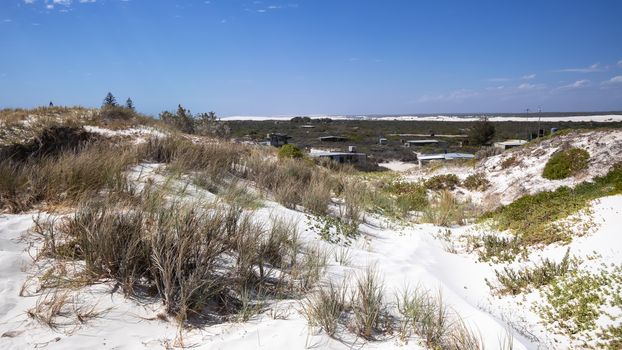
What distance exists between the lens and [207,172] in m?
8.68

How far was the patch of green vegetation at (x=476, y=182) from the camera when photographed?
14773mm

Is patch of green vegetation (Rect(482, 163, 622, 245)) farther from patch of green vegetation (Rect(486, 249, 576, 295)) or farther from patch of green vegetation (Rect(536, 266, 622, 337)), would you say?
patch of green vegetation (Rect(536, 266, 622, 337))

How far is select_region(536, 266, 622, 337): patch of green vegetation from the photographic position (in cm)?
409

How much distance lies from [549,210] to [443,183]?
7.67m

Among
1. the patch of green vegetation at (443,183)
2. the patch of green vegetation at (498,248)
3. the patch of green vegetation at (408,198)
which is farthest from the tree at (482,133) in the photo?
the patch of green vegetation at (498,248)

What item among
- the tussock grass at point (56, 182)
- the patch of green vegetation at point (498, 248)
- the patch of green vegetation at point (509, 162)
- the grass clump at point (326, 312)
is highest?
the tussock grass at point (56, 182)

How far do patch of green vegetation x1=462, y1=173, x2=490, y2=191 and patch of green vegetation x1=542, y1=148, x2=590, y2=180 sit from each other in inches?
94.4

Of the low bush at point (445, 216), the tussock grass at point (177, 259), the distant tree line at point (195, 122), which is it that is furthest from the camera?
the distant tree line at point (195, 122)

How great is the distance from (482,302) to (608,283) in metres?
1.45

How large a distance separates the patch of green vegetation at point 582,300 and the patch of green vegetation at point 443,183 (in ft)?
34.8

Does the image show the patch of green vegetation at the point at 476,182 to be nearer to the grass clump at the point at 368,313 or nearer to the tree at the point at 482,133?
the grass clump at the point at 368,313

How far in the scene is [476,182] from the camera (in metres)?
15.2

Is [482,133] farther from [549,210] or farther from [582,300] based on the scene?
[582,300]

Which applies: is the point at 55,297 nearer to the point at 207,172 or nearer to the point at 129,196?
the point at 129,196
